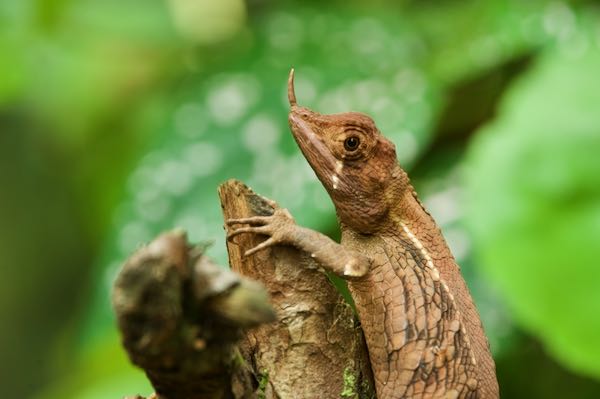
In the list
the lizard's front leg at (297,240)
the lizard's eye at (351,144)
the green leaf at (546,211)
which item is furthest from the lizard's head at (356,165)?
the green leaf at (546,211)

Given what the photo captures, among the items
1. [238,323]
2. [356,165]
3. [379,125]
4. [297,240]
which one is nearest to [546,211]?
[379,125]

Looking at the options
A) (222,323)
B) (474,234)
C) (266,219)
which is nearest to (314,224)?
(474,234)

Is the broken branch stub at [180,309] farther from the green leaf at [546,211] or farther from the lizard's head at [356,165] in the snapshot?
the green leaf at [546,211]

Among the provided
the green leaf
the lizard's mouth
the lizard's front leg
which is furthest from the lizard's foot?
the green leaf

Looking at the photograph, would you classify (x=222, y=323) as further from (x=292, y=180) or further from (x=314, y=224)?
(x=292, y=180)

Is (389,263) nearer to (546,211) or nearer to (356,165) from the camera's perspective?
(356,165)

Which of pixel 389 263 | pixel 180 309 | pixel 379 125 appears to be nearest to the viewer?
pixel 180 309

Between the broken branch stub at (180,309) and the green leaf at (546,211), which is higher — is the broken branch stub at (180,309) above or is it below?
below
